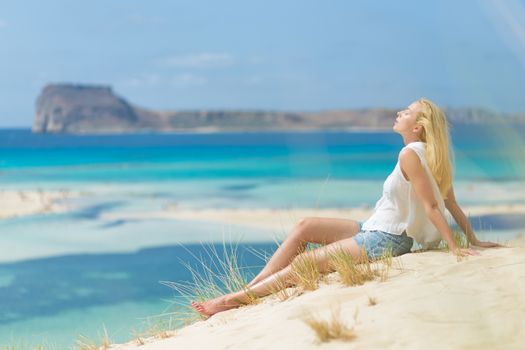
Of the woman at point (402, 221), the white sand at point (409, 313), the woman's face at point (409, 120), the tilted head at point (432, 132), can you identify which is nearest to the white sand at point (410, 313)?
the white sand at point (409, 313)

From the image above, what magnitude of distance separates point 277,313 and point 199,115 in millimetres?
130820

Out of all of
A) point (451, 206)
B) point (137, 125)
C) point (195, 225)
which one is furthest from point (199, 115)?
point (451, 206)

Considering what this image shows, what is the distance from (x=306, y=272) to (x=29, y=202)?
14.6 meters

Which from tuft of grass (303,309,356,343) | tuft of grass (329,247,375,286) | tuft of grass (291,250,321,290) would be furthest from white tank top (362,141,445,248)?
tuft of grass (303,309,356,343)

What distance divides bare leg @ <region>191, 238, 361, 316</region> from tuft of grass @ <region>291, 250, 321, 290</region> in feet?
0.06

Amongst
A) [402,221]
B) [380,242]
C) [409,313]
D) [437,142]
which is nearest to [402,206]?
[402,221]

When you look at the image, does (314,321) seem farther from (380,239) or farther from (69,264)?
(69,264)

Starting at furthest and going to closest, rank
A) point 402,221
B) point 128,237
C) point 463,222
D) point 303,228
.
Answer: point 128,237, point 463,222, point 303,228, point 402,221

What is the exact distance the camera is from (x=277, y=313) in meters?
3.72

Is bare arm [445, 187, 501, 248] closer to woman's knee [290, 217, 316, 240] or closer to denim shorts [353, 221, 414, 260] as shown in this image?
denim shorts [353, 221, 414, 260]

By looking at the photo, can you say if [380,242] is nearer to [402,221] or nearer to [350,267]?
[402,221]

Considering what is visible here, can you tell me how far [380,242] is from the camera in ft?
14.0

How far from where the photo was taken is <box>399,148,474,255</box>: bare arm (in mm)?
4117

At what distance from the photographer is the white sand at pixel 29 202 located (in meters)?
15.6
